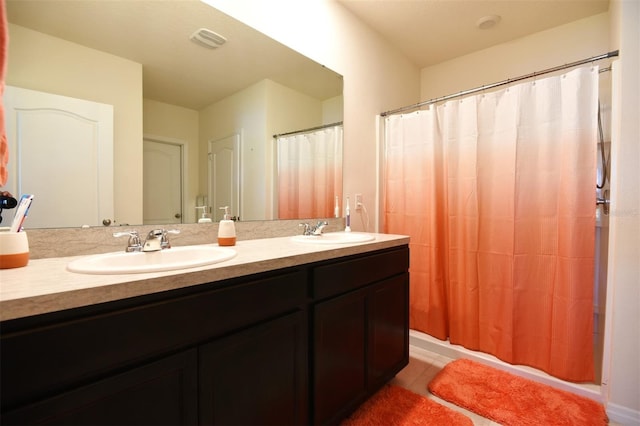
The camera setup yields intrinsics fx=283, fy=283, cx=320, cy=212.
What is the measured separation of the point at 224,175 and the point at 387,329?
1.16 meters

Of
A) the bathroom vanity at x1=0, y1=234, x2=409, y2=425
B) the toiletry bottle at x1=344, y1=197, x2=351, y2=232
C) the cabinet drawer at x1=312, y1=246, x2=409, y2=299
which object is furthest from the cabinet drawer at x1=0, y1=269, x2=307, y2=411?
the toiletry bottle at x1=344, y1=197, x2=351, y2=232

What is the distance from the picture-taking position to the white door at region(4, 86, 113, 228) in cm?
91

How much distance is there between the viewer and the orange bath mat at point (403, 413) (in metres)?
1.34

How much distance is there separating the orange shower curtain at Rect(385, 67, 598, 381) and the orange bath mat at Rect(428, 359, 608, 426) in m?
0.14

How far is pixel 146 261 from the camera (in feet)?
3.24

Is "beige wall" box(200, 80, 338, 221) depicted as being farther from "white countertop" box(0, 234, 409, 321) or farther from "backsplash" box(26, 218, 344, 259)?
"white countertop" box(0, 234, 409, 321)

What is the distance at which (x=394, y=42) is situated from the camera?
2473mm

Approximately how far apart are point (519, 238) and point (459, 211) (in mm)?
376

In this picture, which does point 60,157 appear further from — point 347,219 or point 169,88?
point 347,219

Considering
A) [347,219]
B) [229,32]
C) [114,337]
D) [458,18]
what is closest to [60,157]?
[114,337]

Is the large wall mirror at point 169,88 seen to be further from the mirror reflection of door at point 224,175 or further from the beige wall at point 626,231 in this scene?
the beige wall at point 626,231

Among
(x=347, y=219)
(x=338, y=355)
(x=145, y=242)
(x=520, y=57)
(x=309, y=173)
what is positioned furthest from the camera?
(x=520, y=57)

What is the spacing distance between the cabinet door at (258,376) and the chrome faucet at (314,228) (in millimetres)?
682

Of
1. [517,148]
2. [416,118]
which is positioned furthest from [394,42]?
[517,148]
